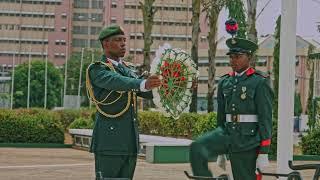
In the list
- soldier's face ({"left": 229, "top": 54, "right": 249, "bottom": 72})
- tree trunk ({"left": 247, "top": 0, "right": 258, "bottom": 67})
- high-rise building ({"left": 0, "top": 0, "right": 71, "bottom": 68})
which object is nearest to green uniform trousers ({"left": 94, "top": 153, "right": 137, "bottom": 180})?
soldier's face ({"left": 229, "top": 54, "right": 249, "bottom": 72})

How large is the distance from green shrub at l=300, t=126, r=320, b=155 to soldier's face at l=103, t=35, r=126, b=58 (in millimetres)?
13921

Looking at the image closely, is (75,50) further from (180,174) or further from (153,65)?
(153,65)

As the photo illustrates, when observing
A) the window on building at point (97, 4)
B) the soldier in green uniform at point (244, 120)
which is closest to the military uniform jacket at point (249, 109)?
the soldier in green uniform at point (244, 120)

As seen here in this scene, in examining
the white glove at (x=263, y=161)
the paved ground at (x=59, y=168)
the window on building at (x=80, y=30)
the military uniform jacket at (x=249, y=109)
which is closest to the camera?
the white glove at (x=263, y=161)

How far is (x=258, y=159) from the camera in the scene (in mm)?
6418

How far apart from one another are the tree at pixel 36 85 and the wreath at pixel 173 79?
85.6m

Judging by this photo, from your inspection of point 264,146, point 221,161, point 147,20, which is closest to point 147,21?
point 147,20

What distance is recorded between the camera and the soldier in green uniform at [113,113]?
5.84 metres

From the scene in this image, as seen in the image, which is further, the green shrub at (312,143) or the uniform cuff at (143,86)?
the green shrub at (312,143)

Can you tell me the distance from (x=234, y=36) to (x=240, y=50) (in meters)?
0.17

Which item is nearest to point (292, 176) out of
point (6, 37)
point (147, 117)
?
point (147, 117)

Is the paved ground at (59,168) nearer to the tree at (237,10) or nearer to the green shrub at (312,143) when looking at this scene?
the green shrub at (312,143)

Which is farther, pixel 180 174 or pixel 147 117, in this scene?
pixel 147 117

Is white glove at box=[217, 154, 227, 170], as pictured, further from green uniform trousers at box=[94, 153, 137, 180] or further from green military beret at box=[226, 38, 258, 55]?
green uniform trousers at box=[94, 153, 137, 180]
